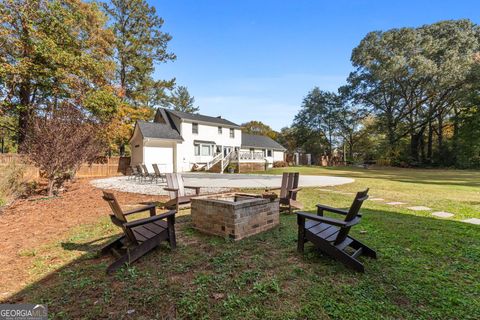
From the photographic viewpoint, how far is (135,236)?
327cm

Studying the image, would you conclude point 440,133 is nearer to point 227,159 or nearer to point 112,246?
point 227,159

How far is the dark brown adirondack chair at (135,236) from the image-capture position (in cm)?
305


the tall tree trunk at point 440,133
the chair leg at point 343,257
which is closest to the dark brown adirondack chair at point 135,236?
the chair leg at point 343,257

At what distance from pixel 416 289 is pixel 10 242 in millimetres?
6437

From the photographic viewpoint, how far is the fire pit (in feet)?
12.8

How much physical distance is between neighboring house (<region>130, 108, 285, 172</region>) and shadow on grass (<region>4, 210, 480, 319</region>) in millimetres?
17675

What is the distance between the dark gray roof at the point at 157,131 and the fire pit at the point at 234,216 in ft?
56.5

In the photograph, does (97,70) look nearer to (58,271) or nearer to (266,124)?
(58,271)

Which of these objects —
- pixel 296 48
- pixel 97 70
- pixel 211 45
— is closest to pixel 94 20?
pixel 97 70

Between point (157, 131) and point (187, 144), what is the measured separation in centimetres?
326

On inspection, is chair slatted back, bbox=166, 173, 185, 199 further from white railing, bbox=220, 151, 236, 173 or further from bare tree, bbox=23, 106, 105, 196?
white railing, bbox=220, 151, 236, 173

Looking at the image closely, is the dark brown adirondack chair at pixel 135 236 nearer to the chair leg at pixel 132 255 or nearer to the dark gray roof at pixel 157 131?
the chair leg at pixel 132 255

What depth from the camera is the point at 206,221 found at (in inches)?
170

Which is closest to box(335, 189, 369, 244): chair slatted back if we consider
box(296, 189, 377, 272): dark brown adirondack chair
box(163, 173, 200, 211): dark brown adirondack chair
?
box(296, 189, 377, 272): dark brown adirondack chair
